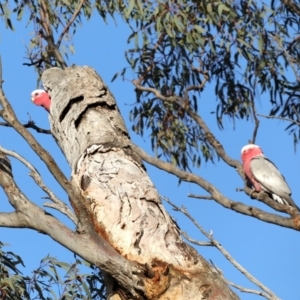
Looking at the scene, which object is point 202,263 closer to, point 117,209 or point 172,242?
point 172,242

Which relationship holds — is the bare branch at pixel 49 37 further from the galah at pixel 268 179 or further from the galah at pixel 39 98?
the galah at pixel 268 179

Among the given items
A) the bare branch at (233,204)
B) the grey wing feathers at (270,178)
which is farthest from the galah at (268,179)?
the bare branch at (233,204)

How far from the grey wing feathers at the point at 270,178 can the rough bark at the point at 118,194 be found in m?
2.20

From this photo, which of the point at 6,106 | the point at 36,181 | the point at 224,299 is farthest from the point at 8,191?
the point at 224,299

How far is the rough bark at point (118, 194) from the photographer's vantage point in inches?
80.2

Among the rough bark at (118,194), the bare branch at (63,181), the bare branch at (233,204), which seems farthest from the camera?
the bare branch at (233,204)

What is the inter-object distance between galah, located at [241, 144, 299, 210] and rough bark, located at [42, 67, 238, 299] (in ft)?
6.90

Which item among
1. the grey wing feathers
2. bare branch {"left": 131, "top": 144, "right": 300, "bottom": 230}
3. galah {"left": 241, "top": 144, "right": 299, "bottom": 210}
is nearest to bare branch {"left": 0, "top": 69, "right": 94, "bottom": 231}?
bare branch {"left": 131, "top": 144, "right": 300, "bottom": 230}

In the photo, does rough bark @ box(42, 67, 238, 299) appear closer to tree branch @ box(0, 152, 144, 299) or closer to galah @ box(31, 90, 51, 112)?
tree branch @ box(0, 152, 144, 299)

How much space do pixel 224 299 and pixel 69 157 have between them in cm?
98

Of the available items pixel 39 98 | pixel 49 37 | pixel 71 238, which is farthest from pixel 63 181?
pixel 49 37

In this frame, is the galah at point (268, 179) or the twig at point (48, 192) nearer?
the twig at point (48, 192)

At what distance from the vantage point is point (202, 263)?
2096 millimetres

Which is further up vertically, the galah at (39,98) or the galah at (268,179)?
the galah at (268,179)
